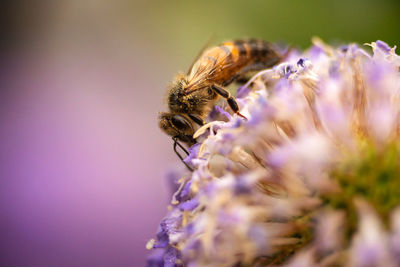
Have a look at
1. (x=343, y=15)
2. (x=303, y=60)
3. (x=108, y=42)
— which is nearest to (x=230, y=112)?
(x=303, y=60)

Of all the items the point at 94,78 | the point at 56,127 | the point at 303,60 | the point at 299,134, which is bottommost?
the point at 299,134

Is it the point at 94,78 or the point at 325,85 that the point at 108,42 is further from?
the point at 325,85

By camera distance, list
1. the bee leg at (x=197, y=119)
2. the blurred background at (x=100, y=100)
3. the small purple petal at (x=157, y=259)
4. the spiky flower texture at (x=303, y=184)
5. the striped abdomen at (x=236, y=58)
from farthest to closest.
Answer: the blurred background at (x=100, y=100) → the striped abdomen at (x=236, y=58) → the bee leg at (x=197, y=119) → the small purple petal at (x=157, y=259) → the spiky flower texture at (x=303, y=184)

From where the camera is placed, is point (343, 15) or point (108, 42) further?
point (108, 42)

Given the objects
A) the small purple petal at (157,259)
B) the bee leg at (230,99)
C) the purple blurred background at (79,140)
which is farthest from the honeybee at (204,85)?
the purple blurred background at (79,140)

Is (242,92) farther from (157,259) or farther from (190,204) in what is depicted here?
(157,259)

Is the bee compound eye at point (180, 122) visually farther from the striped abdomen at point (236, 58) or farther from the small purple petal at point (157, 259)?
the small purple petal at point (157, 259)

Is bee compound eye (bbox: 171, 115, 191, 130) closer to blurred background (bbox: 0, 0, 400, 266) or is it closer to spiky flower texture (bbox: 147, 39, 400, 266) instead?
spiky flower texture (bbox: 147, 39, 400, 266)

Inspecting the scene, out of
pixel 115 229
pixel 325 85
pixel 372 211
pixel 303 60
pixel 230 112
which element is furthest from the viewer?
pixel 115 229

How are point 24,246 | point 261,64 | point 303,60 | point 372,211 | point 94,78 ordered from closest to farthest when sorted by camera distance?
point 372,211, point 303,60, point 261,64, point 24,246, point 94,78
